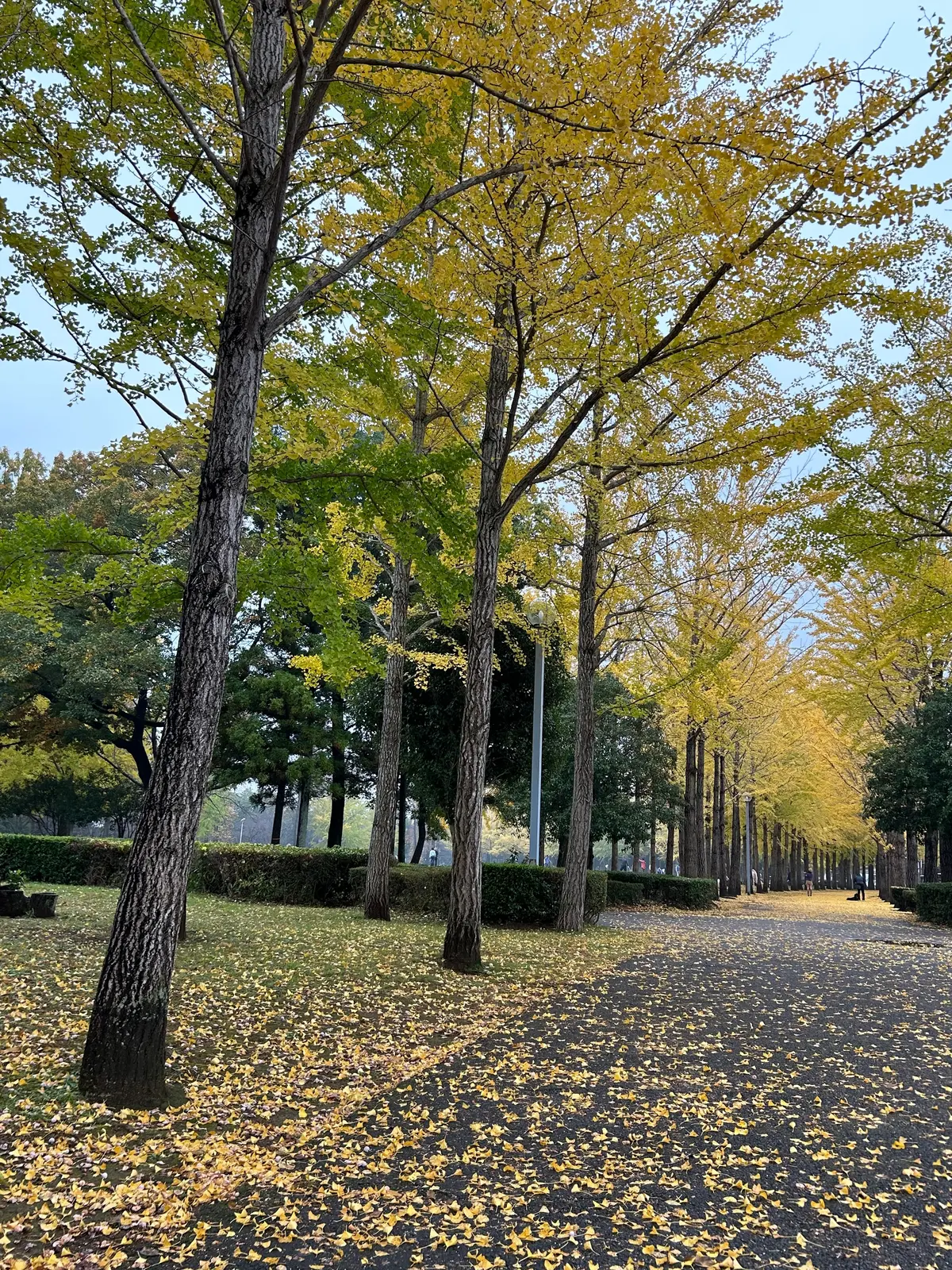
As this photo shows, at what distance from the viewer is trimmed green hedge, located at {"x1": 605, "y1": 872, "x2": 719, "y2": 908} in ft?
61.0

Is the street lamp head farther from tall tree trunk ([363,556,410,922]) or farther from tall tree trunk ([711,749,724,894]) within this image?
tall tree trunk ([711,749,724,894])

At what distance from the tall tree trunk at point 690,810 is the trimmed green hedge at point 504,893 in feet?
23.6

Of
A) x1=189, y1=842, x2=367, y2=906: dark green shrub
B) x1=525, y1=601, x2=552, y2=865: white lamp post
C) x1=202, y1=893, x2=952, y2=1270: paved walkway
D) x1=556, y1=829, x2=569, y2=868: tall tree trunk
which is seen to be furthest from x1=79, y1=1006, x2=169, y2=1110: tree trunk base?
x1=556, y1=829, x2=569, y2=868: tall tree trunk

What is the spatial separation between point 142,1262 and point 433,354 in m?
6.95

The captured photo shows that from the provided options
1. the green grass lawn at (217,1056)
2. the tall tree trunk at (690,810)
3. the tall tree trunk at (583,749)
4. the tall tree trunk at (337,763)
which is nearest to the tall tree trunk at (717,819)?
the tall tree trunk at (690,810)

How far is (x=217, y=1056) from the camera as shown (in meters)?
4.37

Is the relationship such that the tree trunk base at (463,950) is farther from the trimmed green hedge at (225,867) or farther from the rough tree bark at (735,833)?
the rough tree bark at (735,833)

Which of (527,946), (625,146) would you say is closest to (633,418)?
(625,146)

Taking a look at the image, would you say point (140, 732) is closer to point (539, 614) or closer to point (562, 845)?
point (562, 845)

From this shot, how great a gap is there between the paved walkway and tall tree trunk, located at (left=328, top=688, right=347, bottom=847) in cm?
1612

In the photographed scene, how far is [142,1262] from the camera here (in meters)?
2.40

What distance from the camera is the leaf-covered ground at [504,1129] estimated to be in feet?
8.64

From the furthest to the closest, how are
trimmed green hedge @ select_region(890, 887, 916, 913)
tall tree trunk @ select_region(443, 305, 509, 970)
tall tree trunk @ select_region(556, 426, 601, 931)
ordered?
trimmed green hedge @ select_region(890, 887, 916, 913) < tall tree trunk @ select_region(556, 426, 601, 931) < tall tree trunk @ select_region(443, 305, 509, 970)

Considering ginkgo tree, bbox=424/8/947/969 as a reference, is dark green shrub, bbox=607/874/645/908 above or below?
below
